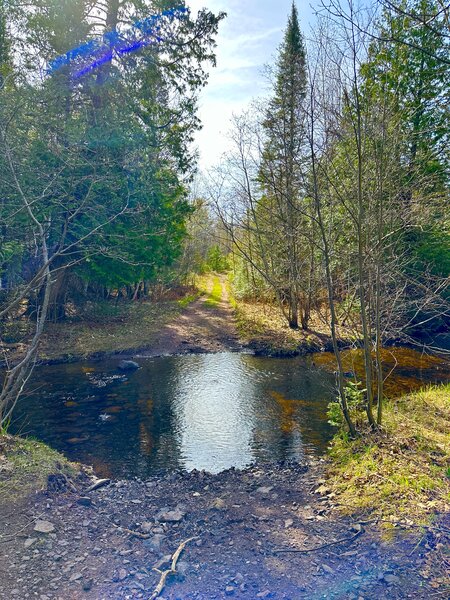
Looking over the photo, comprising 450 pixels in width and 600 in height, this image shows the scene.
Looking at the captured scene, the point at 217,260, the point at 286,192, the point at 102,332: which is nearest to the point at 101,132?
the point at 286,192

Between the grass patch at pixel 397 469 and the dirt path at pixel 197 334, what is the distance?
870 cm

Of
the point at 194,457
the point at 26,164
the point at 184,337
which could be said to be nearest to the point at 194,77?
the point at 26,164

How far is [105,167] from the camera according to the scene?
11.3 m

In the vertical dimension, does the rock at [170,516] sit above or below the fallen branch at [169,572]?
below

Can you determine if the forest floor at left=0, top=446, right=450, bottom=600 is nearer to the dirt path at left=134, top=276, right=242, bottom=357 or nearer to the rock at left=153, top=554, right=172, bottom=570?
the rock at left=153, top=554, right=172, bottom=570

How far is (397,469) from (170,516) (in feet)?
8.79

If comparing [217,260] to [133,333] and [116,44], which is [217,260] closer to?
[133,333]

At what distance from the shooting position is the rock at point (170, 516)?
4.34 m

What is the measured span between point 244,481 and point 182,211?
13.4m

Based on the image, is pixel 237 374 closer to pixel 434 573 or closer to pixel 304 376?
pixel 304 376

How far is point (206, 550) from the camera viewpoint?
148 inches

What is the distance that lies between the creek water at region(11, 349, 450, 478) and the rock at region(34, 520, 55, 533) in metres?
2.12

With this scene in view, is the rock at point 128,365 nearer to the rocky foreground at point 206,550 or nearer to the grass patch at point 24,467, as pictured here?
the grass patch at point 24,467

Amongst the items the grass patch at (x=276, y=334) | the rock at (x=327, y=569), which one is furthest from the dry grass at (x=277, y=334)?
the rock at (x=327, y=569)
